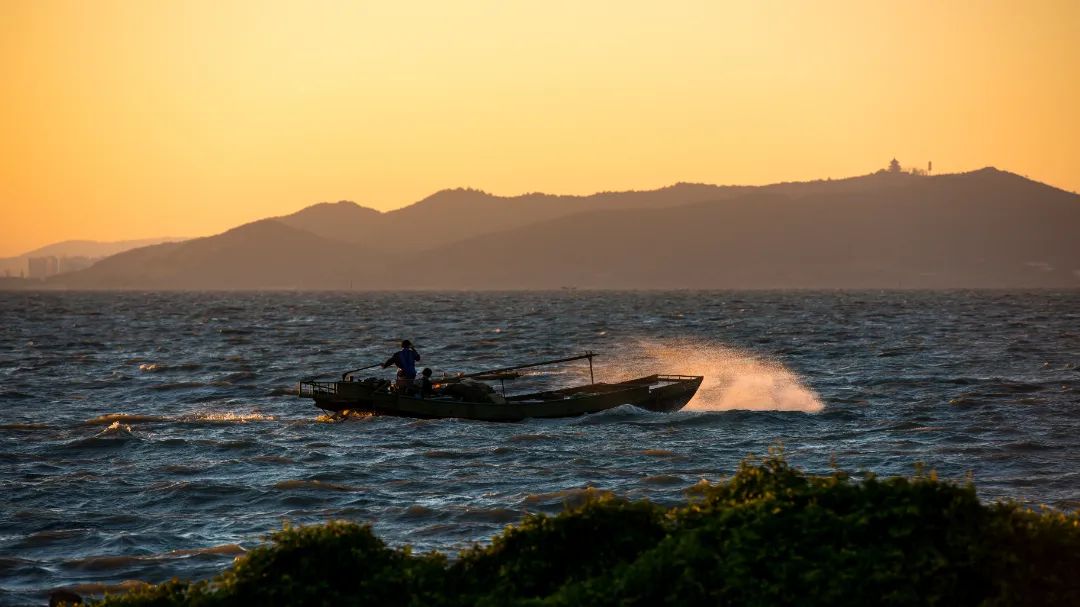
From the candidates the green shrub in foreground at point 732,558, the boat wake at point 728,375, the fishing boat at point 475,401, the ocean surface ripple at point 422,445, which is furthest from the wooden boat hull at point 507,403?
the green shrub in foreground at point 732,558

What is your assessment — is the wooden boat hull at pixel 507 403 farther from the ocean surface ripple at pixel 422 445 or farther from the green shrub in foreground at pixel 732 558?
the green shrub in foreground at pixel 732 558

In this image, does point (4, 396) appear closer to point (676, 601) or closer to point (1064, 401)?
point (1064, 401)

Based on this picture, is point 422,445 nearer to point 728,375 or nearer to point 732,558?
point 732,558

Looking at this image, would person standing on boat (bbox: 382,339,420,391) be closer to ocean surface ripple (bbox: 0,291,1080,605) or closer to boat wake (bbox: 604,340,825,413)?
ocean surface ripple (bbox: 0,291,1080,605)

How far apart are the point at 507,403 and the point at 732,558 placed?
27.1 m

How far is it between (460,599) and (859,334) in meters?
81.5

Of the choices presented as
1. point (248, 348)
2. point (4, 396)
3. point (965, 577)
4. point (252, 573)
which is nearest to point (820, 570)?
point (965, 577)

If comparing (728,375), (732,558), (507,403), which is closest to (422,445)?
(507,403)

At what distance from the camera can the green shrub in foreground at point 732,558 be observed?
31.2 ft

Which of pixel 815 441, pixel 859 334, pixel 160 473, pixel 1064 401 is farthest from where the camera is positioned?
pixel 859 334

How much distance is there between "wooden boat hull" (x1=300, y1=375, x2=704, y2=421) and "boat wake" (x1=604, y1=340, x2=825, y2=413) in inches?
89.1

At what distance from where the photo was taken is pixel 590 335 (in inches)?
3610

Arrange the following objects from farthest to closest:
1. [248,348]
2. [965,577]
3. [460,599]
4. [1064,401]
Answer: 1. [248,348]
2. [1064,401]
3. [460,599]
4. [965,577]

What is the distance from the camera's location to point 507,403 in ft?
121
